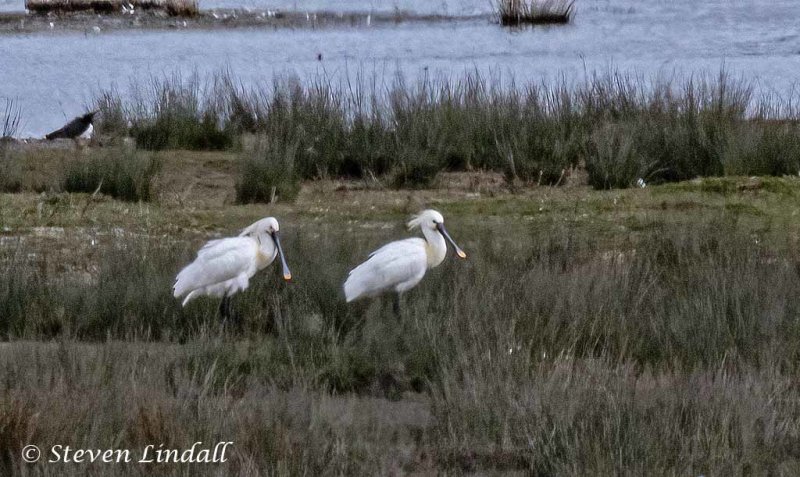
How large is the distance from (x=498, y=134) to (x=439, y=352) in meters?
7.17

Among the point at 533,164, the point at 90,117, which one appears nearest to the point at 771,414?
the point at 533,164

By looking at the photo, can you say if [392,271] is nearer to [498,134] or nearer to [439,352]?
[439,352]

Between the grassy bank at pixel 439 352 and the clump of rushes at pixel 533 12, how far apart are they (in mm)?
20043

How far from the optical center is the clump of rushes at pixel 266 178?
1170 cm

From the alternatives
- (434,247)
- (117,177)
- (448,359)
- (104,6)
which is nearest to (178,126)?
(117,177)

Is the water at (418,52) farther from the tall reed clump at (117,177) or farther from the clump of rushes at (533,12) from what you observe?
the tall reed clump at (117,177)

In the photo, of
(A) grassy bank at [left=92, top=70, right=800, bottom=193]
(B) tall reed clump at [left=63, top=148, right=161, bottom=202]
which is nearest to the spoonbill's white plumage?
(A) grassy bank at [left=92, top=70, right=800, bottom=193]

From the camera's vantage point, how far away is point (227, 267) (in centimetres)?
706

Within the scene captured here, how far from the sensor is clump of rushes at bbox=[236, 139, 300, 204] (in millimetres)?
11695

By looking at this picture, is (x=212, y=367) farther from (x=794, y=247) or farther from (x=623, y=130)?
(x=623, y=130)

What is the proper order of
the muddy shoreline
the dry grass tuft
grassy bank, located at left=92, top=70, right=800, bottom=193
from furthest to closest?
the dry grass tuft
the muddy shoreline
grassy bank, located at left=92, top=70, right=800, bottom=193

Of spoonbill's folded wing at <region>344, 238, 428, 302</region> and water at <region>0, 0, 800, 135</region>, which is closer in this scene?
spoonbill's folded wing at <region>344, 238, 428, 302</region>

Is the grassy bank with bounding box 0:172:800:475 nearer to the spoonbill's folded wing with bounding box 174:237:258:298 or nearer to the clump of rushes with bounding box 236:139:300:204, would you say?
the spoonbill's folded wing with bounding box 174:237:258:298
